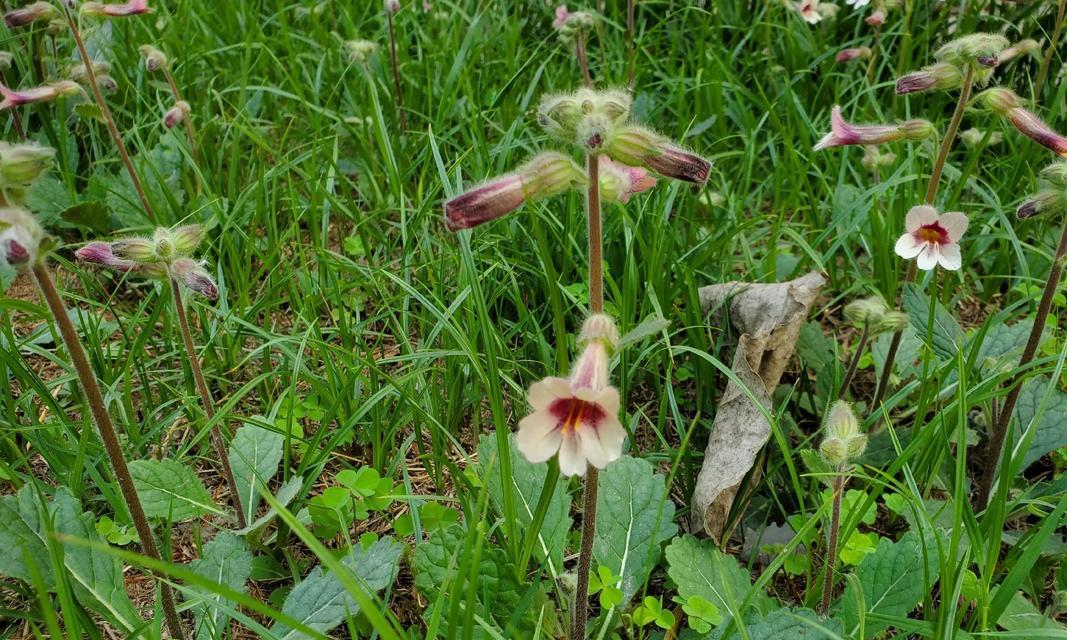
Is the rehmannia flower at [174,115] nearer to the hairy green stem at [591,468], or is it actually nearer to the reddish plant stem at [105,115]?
the reddish plant stem at [105,115]

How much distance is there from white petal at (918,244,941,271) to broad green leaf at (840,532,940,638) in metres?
0.88

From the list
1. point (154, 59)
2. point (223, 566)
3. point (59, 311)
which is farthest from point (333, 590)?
point (154, 59)

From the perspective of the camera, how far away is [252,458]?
7.48 feet

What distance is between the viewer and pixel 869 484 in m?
2.31

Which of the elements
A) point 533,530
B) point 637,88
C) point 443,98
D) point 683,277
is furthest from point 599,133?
point 637,88

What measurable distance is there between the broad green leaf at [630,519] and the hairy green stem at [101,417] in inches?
36.6

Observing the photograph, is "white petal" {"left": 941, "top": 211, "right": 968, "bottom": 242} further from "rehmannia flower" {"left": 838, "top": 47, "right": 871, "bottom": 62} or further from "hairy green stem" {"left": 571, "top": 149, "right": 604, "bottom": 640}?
"rehmannia flower" {"left": 838, "top": 47, "right": 871, "bottom": 62}

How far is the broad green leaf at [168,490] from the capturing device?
2.11 m

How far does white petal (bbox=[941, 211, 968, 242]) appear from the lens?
8.33ft

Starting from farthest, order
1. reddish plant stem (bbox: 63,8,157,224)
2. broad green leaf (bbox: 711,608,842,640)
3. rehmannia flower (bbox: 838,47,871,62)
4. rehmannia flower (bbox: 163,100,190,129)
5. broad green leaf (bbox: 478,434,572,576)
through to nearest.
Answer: rehmannia flower (bbox: 838,47,871,62)
rehmannia flower (bbox: 163,100,190,129)
reddish plant stem (bbox: 63,8,157,224)
broad green leaf (bbox: 478,434,572,576)
broad green leaf (bbox: 711,608,842,640)

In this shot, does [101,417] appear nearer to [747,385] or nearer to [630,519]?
[630,519]

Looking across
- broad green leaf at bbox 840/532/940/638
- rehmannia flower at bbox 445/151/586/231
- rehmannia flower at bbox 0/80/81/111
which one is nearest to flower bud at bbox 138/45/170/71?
rehmannia flower at bbox 0/80/81/111

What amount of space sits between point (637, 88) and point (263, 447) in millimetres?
2669

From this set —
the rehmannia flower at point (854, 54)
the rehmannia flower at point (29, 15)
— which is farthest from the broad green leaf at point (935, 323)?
the rehmannia flower at point (29, 15)
